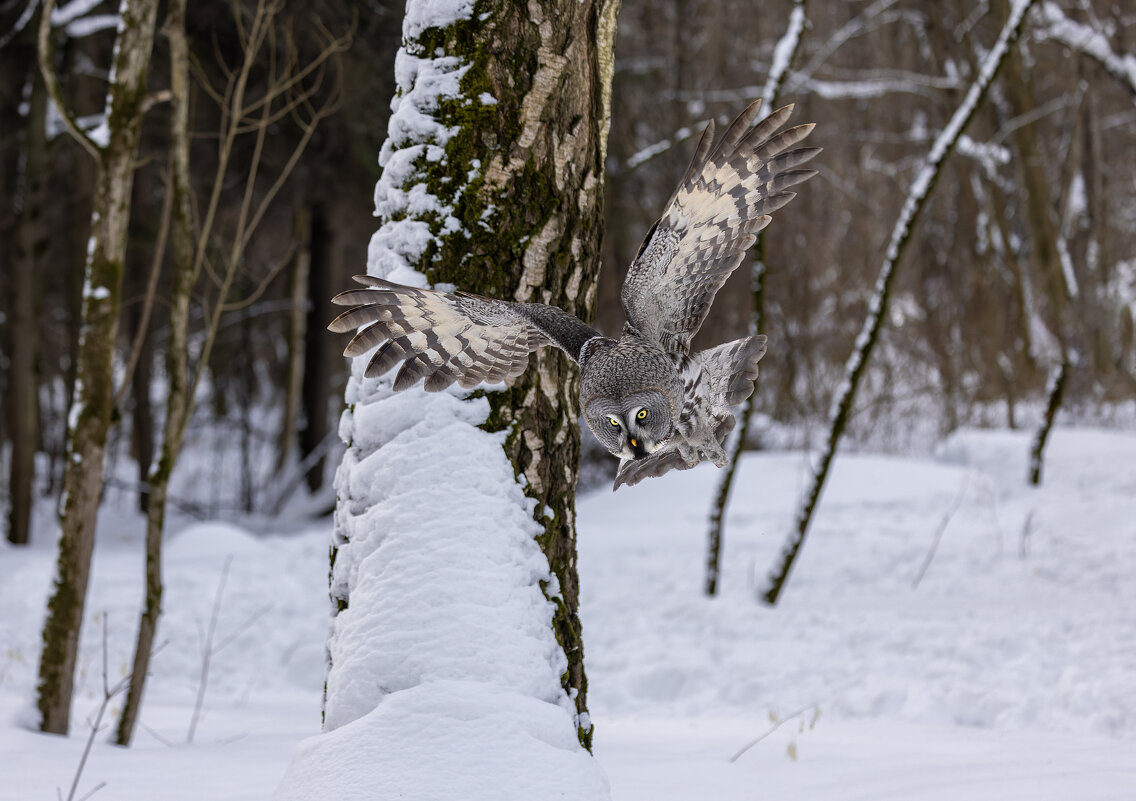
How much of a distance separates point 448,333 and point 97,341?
8.45 feet

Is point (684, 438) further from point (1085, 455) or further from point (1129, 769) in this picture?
point (1085, 455)

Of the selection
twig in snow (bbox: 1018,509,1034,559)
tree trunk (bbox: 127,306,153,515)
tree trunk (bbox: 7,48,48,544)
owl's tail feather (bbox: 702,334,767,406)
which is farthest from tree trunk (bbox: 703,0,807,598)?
tree trunk (bbox: 7,48,48,544)

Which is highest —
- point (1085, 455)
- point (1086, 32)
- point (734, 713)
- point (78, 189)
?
point (1086, 32)

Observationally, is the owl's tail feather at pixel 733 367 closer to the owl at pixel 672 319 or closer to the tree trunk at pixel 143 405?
the owl at pixel 672 319

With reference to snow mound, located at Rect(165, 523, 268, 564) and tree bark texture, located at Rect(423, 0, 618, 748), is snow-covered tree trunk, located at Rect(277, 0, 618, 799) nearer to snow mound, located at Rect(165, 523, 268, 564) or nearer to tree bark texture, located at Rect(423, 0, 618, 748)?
tree bark texture, located at Rect(423, 0, 618, 748)

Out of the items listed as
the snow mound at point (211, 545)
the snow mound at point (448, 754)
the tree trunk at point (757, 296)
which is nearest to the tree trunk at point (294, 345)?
the snow mound at point (211, 545)

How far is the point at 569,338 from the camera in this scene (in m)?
1.74

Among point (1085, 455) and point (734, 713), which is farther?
point (1085, 455)

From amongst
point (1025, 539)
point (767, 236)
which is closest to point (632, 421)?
point (767, 236)

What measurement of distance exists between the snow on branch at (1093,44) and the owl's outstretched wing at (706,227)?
7.30m

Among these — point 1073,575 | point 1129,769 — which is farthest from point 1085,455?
point 1129,769

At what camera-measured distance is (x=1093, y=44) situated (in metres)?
7.78

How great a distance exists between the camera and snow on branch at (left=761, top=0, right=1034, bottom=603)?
17.5 feet

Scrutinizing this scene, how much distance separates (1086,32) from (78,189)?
935 centimetres
